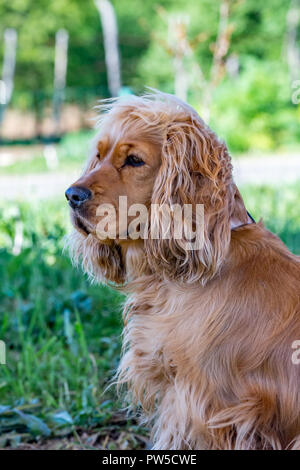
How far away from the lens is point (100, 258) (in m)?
2.58

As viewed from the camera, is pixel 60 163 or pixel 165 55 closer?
pixel 60 163

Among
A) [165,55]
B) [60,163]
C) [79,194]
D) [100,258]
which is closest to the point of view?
[79,194]

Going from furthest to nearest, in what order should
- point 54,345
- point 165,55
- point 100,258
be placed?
point 165,55, point 54,345, point 100,258

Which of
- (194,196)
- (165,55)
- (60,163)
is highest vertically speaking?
(165,55)

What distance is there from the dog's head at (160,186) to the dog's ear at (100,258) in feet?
0.34

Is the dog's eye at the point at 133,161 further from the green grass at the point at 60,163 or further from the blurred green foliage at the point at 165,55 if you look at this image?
the blurred green foliage at the point at 165,55

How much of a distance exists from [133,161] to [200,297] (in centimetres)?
57

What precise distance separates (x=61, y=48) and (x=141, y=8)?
9107 mm

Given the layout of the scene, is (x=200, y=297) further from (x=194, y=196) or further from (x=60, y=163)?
(x=60, y=163)

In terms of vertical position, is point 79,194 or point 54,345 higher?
point 79,194

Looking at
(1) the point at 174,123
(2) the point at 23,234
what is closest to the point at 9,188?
(2) the point at 23,234

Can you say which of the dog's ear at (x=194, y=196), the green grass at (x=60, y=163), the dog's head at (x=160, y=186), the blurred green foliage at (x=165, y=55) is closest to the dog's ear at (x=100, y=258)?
the dog's head at (x=160, y=186)

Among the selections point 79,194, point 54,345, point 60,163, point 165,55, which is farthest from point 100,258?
point 165,55
